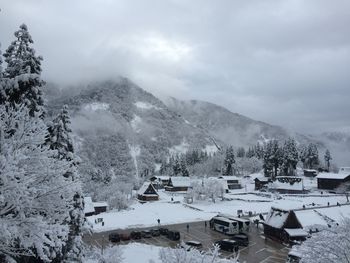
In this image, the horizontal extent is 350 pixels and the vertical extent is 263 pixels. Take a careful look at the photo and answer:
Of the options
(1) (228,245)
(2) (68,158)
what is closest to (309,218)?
(1) (228,245)

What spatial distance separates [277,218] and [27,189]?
47395 mm

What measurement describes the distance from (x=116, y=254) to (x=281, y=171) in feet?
367

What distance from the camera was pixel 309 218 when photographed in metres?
62.9

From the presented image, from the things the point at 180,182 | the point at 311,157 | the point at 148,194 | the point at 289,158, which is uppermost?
the point at 311,157

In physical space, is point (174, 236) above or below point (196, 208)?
above

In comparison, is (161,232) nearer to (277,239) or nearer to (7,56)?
(277,239)

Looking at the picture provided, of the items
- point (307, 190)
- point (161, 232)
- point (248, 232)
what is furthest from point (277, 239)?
point (307, 190)

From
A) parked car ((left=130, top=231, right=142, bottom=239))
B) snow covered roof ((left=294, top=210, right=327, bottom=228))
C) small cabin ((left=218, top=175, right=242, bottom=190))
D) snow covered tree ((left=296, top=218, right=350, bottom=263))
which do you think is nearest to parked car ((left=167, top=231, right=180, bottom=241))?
parked car ((left=130, top=231, right=142, bottom=239))

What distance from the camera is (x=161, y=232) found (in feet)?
166

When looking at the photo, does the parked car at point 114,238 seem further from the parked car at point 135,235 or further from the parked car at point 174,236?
the parked car at point 174,236

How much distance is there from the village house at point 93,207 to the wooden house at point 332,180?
68.1 metres

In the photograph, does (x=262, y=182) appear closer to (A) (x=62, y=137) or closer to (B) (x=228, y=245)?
(B) (x=228, y=245)

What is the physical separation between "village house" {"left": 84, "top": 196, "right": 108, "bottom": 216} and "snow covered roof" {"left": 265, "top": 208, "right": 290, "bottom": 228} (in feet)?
112

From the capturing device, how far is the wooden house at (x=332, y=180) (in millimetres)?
103062
